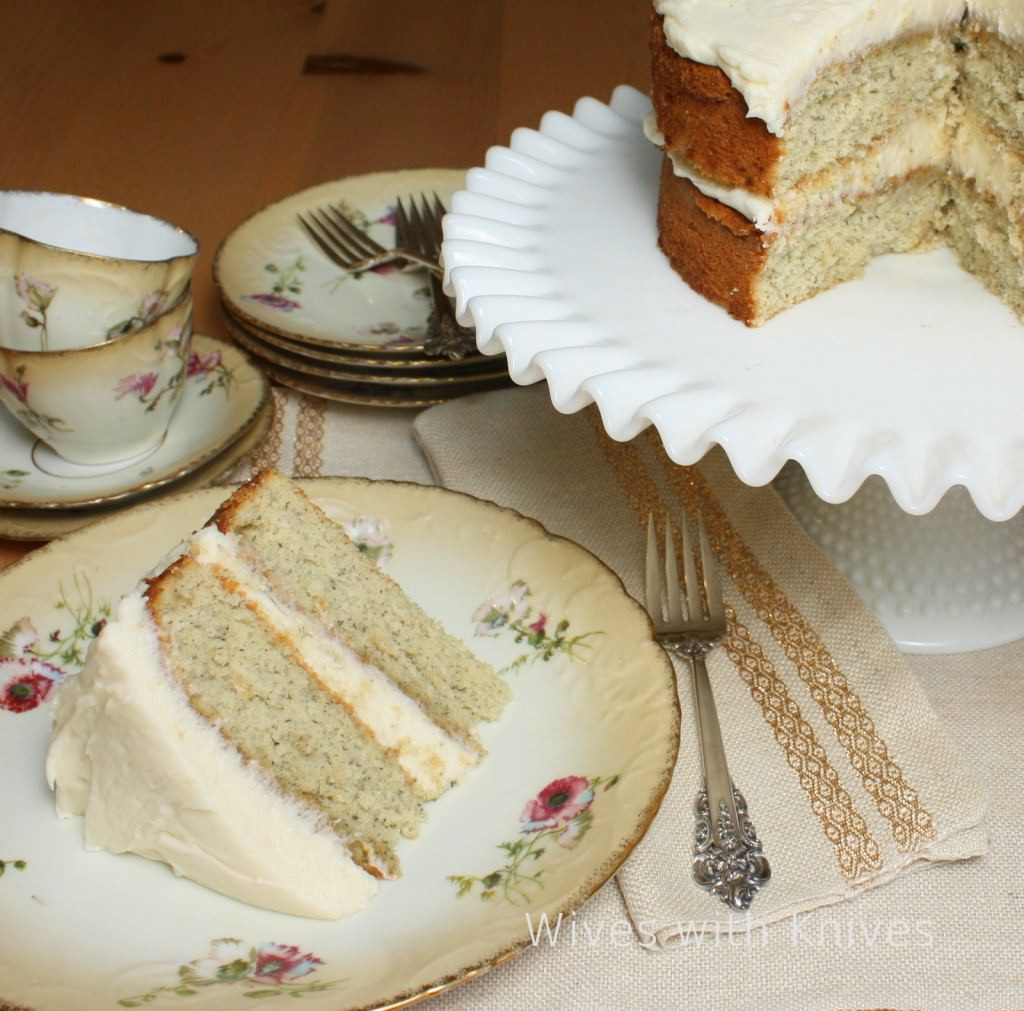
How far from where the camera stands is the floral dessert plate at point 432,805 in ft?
3.33

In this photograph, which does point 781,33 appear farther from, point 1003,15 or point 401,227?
point 401,227

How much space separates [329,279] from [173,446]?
0.44 metres

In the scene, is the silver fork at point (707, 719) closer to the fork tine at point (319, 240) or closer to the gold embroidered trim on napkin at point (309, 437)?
the gold embroidered trim on napkin at point (309, 437)

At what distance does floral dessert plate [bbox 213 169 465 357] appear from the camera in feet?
6.14

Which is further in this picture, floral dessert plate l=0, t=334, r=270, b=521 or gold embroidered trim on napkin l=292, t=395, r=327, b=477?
gold embroidered trim on napkin l=292, t=395, r=327, b=477

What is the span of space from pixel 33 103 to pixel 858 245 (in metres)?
1.95

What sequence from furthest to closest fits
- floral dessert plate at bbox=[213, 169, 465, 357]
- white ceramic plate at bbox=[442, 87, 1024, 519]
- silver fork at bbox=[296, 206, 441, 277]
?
silver fork at bbox=[296, 206, 441, 277] < floral dessert plate at bbox=[213, 169, 465, 357] < white ceramic plate at bbox=[442, 87, 1024, 519]

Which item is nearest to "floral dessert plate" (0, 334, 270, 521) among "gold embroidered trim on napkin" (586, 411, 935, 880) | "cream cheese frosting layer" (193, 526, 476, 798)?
"cream cheese frosting layer" (193, 526, 476, 798)

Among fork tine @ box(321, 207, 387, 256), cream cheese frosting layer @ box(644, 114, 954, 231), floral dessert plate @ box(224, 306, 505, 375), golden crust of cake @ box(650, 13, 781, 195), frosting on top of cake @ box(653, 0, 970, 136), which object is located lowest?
floral dessert plate @ box(224, 306, 505, 375)

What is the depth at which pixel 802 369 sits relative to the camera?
1285mm

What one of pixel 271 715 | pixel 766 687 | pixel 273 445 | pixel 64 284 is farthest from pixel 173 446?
pixel 766 687

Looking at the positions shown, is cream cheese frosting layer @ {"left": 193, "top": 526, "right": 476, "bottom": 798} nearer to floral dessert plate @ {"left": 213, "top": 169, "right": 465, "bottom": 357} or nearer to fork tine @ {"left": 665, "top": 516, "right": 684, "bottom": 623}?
fork tine @ {"left": 665, "top": 516, "right": 684, "bottom": 623}

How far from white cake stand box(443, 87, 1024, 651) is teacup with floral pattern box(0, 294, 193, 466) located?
43cm

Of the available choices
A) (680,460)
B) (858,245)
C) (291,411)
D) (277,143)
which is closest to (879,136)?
(858,245)
